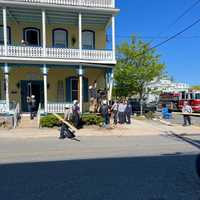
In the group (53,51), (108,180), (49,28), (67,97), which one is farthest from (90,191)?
(49,28)

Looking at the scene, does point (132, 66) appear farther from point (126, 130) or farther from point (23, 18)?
point (126, 130)

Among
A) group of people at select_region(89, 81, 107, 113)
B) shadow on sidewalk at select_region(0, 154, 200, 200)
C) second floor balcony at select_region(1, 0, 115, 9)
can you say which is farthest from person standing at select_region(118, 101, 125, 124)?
shadow on sidewalk at select_region(0, 154, 200, 200)

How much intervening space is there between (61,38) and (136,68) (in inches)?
497

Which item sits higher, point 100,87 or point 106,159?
point 100,87

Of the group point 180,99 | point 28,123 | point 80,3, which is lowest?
point 28,123

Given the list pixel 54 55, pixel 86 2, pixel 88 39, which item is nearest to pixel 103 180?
pixel 54 55

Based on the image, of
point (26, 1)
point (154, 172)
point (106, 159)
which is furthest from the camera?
point (26, 1)

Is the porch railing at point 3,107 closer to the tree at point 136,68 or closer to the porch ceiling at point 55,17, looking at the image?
the porch ceiling at point 55,17

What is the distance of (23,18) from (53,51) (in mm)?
3656

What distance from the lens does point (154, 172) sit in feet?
24.6

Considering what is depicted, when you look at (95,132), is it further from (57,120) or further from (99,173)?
(99,173)

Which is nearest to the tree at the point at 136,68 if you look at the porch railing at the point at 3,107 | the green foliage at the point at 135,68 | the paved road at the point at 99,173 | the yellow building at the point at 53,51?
the green foliage at the point at 135,68

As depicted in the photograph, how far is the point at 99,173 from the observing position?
7.41 metres

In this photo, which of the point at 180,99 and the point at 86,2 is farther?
the point at 180,99
